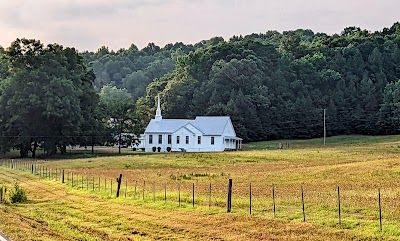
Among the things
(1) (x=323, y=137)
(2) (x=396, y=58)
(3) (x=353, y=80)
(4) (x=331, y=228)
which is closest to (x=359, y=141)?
(1) (x=323, y=137)

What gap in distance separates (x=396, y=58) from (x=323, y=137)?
88.6ft

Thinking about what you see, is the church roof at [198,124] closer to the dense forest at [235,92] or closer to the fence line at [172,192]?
the dense forest at [235,92]

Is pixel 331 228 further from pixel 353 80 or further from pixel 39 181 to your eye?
pixel 353 80

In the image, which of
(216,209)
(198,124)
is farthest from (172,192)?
(198,124)

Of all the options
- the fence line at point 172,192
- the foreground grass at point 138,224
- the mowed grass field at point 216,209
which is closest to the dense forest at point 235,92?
the fence line at point 172,192

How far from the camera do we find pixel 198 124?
110 m

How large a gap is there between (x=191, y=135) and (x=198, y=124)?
2292 mm

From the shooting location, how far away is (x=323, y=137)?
121 meters

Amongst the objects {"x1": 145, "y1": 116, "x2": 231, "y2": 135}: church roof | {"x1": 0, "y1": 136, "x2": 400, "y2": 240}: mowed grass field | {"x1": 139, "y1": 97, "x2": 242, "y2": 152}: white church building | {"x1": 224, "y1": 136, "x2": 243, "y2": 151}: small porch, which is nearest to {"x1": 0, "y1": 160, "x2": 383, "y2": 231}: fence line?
{"x1": 0, "y1": 136, "x2": 400, "y2": 240}: mowed grass field

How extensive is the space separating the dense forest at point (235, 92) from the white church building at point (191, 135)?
3814 millimetres

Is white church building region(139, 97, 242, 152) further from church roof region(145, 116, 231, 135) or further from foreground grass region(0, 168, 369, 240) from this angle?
foreground grass region(0, 168, 369, 240)

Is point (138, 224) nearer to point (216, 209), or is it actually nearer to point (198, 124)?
point (216, 209)

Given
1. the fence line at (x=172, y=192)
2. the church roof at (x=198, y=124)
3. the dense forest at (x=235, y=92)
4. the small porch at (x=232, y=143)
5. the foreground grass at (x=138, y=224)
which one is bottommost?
the foreground grass at (x=138, y=224)

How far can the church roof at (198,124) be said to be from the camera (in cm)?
10806
